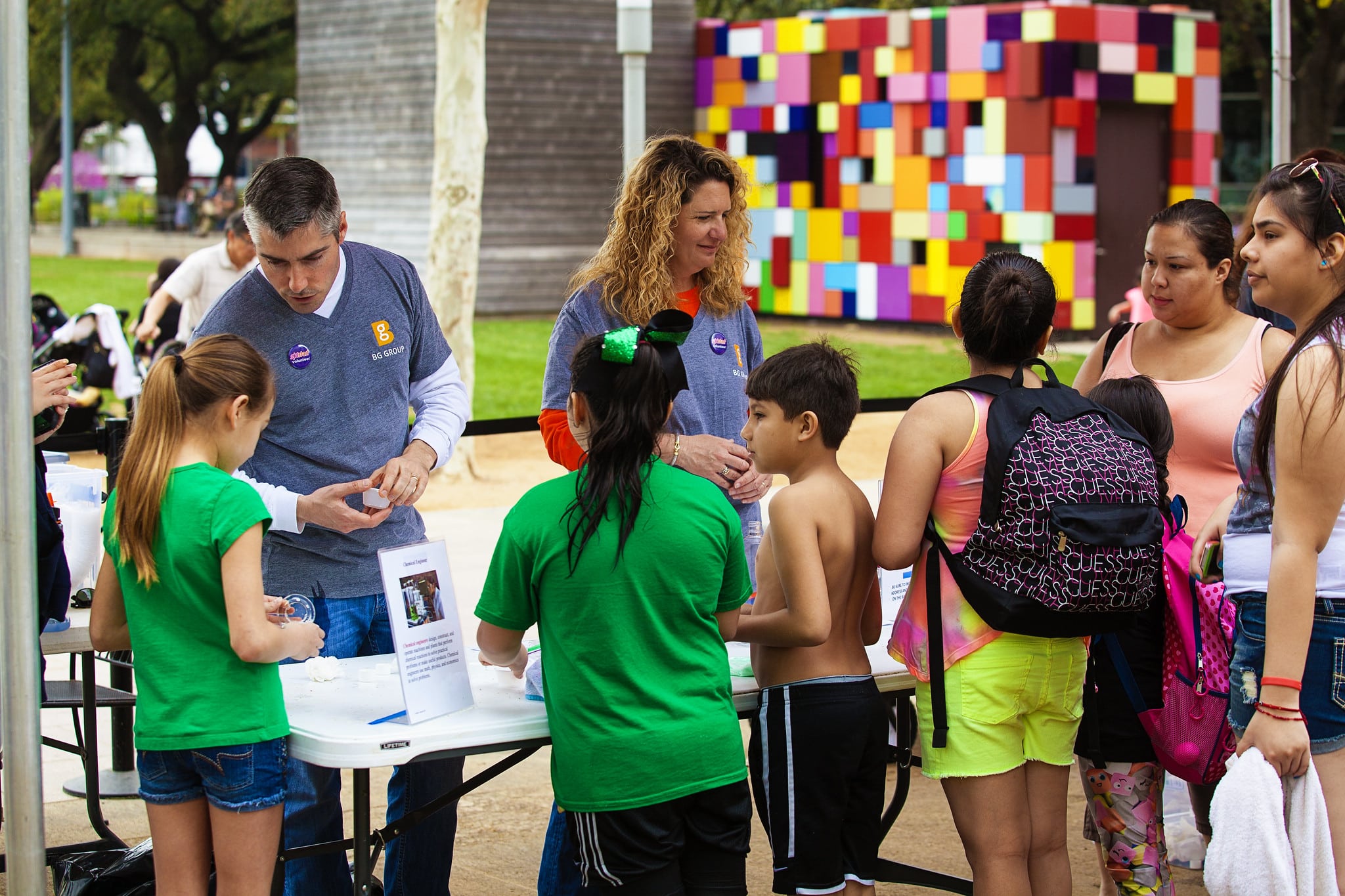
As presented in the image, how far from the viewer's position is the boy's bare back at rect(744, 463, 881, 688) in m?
2.57

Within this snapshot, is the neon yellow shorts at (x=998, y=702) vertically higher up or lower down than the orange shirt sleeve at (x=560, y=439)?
lower down

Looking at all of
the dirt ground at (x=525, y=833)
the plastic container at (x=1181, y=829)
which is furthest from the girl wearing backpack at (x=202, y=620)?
the plastic container at (x=1181, y=829)

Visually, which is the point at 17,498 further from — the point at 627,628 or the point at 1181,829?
the point at 1181,829

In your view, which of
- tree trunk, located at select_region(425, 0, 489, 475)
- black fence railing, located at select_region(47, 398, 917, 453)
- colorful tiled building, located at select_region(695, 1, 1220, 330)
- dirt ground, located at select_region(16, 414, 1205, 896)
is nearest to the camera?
dirt ground, located at select_region(16, 414, 1205, 896)

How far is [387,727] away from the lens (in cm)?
251

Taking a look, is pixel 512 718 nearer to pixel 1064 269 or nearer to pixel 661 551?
pixel 661 551

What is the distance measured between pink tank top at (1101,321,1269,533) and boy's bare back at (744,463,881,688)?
0.87 m

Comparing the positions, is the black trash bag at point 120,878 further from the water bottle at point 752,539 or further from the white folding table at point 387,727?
the water bottle at point 752,539

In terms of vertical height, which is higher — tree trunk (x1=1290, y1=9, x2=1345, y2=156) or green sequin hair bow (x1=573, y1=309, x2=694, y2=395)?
tree trunk (x1=1290, y1=9, x2=1345, y2=156)

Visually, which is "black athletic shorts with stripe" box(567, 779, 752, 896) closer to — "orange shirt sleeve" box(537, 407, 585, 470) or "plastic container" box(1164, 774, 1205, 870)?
"orange shirt sleeve" box(537, 407, 585, 470)

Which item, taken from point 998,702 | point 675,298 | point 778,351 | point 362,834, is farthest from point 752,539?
point 778,351

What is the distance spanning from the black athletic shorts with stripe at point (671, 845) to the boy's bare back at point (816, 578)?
0.27m

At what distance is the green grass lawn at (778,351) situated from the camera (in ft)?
44.5


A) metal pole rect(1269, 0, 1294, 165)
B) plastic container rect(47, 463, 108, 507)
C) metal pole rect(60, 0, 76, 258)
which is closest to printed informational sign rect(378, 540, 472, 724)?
plastic container rect(47, 463, 108, 507)
